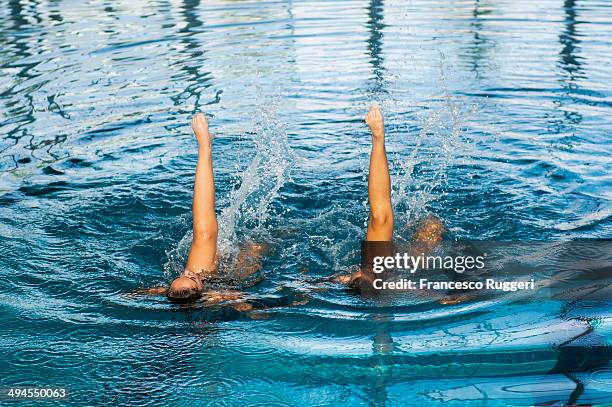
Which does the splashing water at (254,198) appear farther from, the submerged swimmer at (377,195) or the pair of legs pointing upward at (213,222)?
the submerged swimmer at (377,195)

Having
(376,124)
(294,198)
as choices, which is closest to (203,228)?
(376,124)

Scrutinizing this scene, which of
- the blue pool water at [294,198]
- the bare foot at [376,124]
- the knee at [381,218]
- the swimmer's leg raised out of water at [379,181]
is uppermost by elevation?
the bare foot at [376,124]

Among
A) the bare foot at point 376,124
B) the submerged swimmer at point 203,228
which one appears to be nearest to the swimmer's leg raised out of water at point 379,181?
the bare foot at point 376,124

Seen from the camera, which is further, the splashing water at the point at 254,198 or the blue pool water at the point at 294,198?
the splashing water at the point at 254,198

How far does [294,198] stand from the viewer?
5.85 metres

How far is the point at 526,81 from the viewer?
9.15 metres

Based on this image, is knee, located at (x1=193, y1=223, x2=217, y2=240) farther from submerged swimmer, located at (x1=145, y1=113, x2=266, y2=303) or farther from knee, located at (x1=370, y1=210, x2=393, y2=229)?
knee, located at (x1=370, y1=210, x2=393, y2=229)

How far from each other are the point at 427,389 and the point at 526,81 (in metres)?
6.41

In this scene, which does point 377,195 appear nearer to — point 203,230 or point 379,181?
point 379,181

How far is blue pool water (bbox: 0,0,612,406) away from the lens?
370 cm

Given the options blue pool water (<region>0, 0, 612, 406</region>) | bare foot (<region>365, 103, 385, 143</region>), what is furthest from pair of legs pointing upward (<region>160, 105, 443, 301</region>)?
blue pool water (<region>0, 0, 612, 406</region>)

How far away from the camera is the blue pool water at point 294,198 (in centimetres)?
370

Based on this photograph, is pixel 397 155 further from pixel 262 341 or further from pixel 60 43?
pixel 60 43

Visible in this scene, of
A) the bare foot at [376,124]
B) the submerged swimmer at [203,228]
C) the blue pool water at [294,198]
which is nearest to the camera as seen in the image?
the blue pool water at [294,198]
